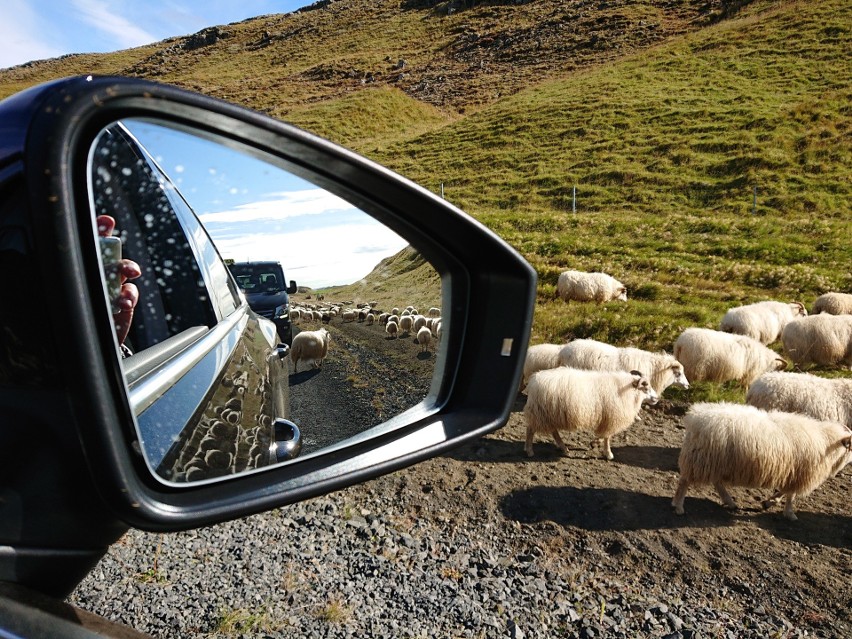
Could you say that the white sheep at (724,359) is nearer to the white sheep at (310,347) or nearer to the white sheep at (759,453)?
the white sheep at (759,453)

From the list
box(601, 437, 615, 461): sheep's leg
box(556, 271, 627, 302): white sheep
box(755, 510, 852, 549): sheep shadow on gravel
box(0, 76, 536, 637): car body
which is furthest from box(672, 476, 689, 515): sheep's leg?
box(556, 271, 627, 302): white sheep

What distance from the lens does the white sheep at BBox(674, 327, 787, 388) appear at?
9.40 metres

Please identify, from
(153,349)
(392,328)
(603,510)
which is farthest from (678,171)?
(153,349)

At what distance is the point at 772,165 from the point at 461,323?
108 ft

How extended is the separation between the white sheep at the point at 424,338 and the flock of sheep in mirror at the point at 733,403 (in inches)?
207

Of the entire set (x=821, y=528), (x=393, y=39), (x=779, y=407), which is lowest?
(x=821, y=528)

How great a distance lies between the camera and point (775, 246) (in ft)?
59.5

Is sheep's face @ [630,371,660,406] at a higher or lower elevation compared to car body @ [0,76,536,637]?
lower

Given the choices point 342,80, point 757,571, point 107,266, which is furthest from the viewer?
point 342,80

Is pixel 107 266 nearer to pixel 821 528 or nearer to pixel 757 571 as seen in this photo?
pixel 757 571

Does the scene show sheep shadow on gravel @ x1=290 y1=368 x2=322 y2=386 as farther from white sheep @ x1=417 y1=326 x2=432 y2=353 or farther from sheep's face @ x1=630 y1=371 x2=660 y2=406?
sheep's face @ x1=630 y1=371 x2=660 y2=406

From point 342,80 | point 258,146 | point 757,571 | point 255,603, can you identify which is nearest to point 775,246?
point 757,571

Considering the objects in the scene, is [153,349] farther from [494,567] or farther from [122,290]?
[494,567]

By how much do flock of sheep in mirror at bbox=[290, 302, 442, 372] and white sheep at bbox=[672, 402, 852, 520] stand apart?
17.4 feet
